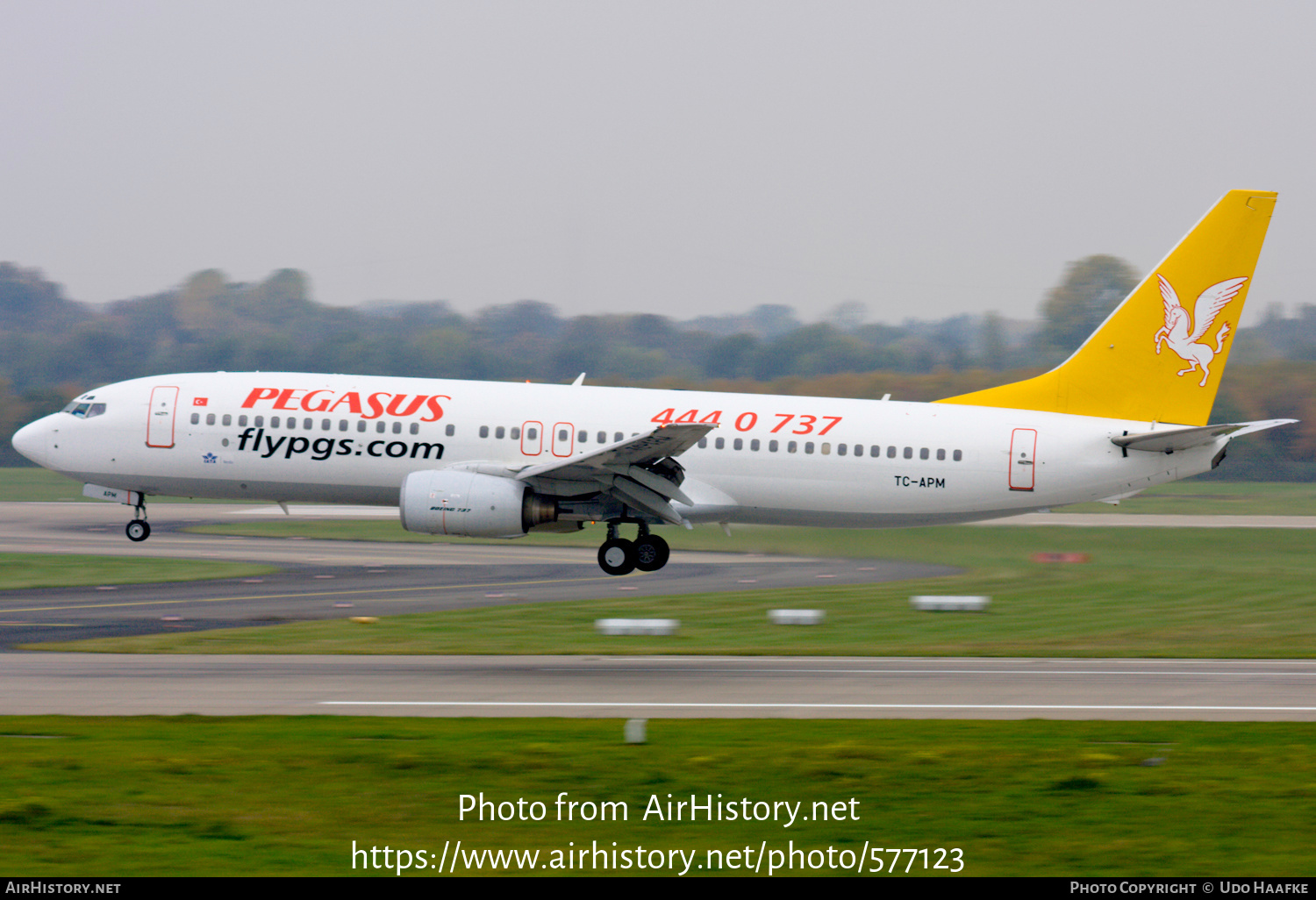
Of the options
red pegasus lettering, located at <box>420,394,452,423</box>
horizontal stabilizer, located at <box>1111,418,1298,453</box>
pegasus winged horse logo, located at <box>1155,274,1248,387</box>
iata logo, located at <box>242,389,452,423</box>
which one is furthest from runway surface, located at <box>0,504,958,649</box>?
pegasus winged horse logo, located at <box>1155,274,1248,387</box>

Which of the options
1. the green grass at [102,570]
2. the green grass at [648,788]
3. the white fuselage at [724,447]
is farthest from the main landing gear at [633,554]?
the green grass at [102,570]

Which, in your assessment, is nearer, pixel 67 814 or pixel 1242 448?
pixel 67 814

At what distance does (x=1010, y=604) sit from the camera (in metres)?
36.7

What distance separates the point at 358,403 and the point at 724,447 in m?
8.74

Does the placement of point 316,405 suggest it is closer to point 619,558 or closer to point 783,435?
point 619,558

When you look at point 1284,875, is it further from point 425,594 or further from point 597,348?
point 597,348

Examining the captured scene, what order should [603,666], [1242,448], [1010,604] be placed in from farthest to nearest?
[1242,448] < [1010,604] < [603,666]

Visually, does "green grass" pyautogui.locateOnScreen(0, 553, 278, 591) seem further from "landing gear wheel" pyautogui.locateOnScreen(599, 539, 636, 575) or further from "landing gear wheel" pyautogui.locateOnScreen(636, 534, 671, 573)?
"landing gear wheel" pyautogui.locateOnScreen(636, 534, 671, 573)

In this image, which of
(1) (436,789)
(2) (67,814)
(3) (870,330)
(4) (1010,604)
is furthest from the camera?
(3) (870,330)

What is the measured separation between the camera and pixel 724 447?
32.4 meters

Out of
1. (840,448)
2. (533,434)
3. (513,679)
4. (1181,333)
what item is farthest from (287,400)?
(1181,333)

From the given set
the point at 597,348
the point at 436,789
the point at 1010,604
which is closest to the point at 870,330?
the point at 597,348

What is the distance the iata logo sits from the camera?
32.4m
